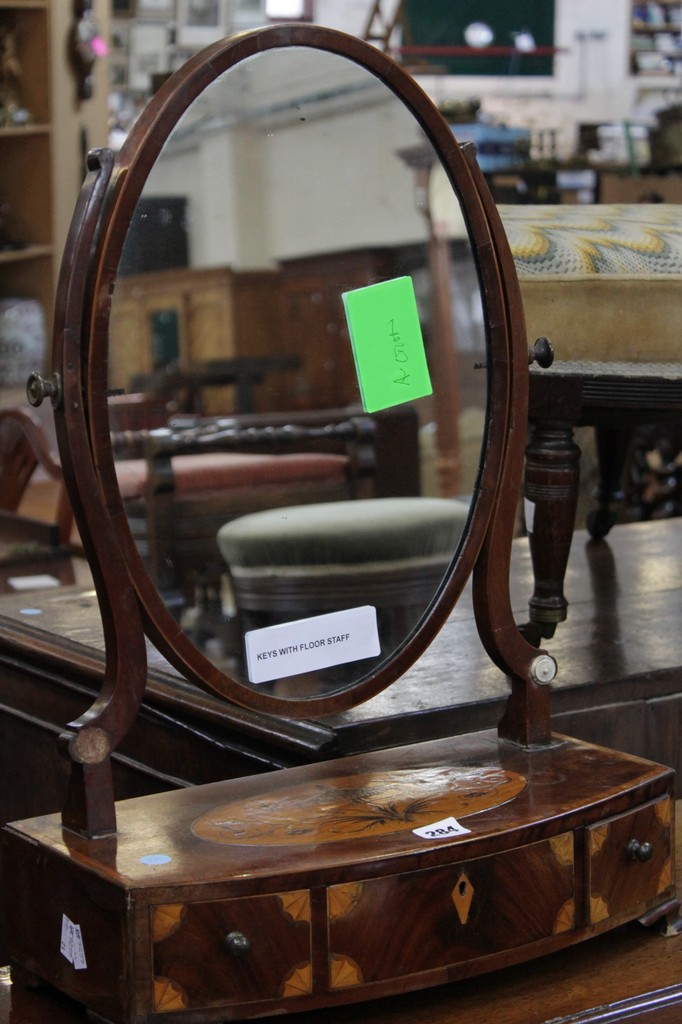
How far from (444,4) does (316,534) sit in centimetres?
686

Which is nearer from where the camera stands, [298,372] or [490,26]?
[298,372]

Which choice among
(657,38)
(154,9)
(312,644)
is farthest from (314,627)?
(657,38)

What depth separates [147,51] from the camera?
4910mm

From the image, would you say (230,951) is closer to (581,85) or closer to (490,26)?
(490,26)

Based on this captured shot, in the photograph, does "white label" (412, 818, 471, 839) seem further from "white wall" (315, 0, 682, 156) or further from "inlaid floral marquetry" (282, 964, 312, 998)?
"white wall" (315, 0, 682, 156)

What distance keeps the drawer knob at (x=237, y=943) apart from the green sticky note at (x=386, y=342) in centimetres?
35

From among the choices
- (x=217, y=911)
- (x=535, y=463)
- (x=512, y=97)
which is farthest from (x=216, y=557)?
(x=512, y=97)

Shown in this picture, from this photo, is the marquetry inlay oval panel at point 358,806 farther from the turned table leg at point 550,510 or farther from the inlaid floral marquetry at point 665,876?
the turned table leg at point 550,510

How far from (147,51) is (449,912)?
470 cm

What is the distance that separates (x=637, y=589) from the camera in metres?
1.51

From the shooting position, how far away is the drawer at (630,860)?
809mm

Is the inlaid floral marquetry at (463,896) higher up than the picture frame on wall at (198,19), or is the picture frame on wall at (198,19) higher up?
the picture frame on wall at (198,19)

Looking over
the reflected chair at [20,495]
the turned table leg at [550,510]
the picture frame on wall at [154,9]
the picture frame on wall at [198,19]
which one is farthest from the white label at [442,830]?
the picture frame on wall at [154,9]

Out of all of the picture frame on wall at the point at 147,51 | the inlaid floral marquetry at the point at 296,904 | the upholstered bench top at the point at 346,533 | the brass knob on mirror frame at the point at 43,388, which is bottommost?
the inlaid floral marquetry at the point at 296,904
